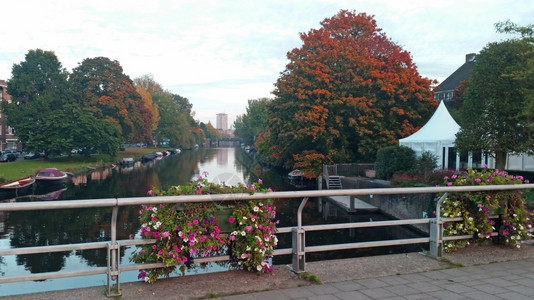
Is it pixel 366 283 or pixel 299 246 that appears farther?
pixel 299 246

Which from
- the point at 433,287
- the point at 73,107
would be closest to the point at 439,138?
the point at 433,287

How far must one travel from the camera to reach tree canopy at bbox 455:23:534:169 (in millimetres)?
19891

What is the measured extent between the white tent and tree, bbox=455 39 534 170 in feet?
11.8

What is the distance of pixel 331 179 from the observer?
108 ft

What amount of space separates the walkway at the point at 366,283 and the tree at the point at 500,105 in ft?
54.8

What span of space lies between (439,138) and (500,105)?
5.74 meters

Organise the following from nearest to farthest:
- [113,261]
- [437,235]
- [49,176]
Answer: [113,261], [437,235], [49,176]

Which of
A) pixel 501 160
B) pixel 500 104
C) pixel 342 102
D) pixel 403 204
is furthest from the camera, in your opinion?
pixel 342 102

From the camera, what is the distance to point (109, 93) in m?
66.2

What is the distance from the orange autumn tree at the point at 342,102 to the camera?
34.2 metres

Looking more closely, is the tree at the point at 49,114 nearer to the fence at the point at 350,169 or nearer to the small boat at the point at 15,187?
the small boat at the point at 15,187

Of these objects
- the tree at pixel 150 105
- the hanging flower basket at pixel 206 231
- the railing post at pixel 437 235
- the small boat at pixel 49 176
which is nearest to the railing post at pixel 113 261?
the hanging flower basket at pixel 206 231

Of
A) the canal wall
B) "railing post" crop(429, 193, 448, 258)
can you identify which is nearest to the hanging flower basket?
"railing post" crop(429, 193, 448, 258)

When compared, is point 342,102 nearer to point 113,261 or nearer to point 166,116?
point 113,261
